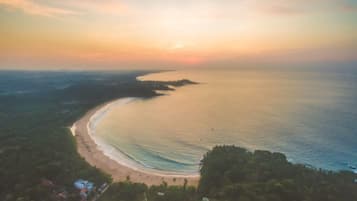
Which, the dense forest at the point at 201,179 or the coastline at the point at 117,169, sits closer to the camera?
the dense forest at the point at 201,179

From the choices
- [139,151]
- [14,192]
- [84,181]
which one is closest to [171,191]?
[84,181]

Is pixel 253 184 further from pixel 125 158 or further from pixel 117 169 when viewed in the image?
pixel 125 158

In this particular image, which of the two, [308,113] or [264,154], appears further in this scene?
[308,113]

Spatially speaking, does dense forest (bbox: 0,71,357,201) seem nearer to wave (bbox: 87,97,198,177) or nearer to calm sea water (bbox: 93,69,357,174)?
wave (bbox: 87,97,198,177)

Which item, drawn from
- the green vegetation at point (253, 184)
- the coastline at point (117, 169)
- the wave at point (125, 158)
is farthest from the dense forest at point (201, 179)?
the wave at point (125, 158)

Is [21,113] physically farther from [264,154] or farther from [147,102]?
[264,154]

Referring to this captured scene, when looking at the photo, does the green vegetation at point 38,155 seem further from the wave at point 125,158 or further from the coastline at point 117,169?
the wave at point 125,158

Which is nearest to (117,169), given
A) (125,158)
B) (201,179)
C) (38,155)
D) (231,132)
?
(125,158)

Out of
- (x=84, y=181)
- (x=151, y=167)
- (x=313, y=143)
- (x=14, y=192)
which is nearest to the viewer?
(x=14, y=192)
